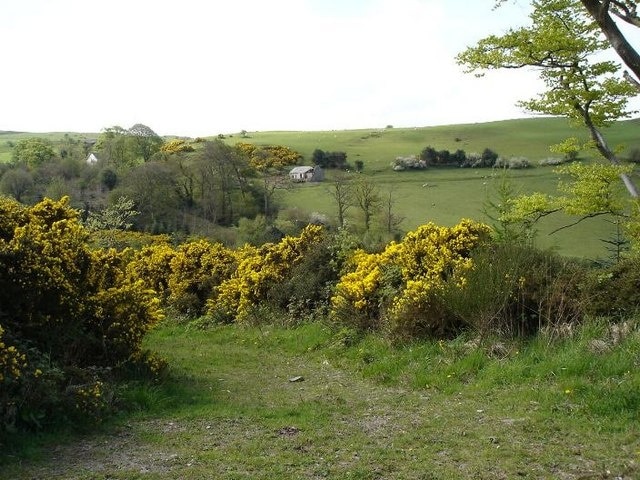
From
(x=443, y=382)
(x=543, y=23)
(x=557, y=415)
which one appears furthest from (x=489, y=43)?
(x=557, y=415)

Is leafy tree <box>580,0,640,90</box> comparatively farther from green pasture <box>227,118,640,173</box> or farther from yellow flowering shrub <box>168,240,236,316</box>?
green pasture <box>227,118,640,173</box>

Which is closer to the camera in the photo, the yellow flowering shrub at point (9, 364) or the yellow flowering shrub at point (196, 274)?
the yellow flowering shrub at point (9, 364)

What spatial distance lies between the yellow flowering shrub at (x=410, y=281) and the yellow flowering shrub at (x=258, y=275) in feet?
11.3

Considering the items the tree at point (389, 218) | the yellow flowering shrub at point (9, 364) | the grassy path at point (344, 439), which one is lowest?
the tree at point (389, 218)

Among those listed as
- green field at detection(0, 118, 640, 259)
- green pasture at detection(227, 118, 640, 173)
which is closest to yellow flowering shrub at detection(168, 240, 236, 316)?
green field at detection(0, 118, 640, 259)

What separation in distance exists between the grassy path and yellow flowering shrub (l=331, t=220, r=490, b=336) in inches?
71.5

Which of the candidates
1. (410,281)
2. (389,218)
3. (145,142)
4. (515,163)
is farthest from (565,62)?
(145,142)

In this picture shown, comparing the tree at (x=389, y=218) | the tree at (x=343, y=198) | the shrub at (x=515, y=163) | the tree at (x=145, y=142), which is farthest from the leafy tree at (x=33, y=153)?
the shrub at (x=515, y=163)

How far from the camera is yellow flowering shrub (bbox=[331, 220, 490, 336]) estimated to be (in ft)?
32.2

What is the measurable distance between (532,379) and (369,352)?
11.2ft

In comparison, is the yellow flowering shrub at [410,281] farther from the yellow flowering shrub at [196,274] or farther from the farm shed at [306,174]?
the farm shed at [306,174]

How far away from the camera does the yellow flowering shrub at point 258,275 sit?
16281 mm

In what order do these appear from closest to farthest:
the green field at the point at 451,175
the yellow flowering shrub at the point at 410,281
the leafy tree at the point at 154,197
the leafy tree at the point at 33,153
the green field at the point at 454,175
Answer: the yellow flowering shrub at the point at 410,281 < the green field at the point at 454,175 < the green field at the point at 451,175 < the leafy tree at the point at 154,197 < the leafy tree at the point at 33,153

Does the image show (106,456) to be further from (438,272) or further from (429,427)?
(438,272)
